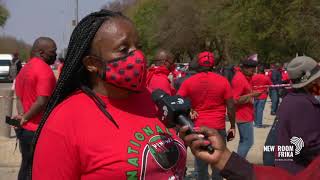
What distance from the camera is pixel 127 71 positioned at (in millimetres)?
2645

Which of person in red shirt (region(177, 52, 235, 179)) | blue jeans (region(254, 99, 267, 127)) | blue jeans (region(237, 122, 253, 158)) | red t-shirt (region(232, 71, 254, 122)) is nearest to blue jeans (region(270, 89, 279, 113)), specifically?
blue jeans (region(254, 99, 267, 127))

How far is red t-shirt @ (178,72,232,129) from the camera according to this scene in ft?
24.1

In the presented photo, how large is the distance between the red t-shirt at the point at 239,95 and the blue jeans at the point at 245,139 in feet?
0.30

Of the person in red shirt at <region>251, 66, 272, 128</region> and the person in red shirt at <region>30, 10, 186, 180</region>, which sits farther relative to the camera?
the person in red shirt at <region>251, 66, 272, 128</region>

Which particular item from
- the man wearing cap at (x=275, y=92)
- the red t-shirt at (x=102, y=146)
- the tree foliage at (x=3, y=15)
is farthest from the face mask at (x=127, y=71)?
the tree foliage at (x=3, y=15)

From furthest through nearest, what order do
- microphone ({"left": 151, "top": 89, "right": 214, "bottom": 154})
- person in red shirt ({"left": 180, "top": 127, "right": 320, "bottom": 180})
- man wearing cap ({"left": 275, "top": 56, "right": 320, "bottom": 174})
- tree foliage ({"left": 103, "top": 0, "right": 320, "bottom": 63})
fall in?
tree foliage ({"left": 103, "top": 0, "right": 320, "bottom": 63}), man wearing cap ({"left": 275, "top": 56, "right": 320, "bottom": 174}), microphone ({"left": 151, "top": 89, "right": 214, "bottom": 154}), person in red shirt ({"left": 180, "top": 127, "right": 320, "bottom": 180})

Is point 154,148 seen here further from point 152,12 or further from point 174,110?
point 152,12

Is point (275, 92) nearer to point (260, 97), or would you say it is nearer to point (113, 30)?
point (260, 97)

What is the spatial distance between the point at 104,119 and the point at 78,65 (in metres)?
0.30

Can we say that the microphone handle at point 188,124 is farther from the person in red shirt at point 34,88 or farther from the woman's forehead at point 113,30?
the person in red shirt at point 34,88

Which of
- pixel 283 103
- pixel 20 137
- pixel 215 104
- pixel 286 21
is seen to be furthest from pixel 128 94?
pixel 286 21

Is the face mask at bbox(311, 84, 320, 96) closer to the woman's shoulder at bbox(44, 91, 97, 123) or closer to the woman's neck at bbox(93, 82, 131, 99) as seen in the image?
the woman's neck at bbox(93, 82, 131, 99)

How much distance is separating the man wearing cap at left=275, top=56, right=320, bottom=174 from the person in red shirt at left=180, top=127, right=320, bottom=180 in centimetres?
190

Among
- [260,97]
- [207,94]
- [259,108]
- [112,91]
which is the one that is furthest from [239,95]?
[112,91]
